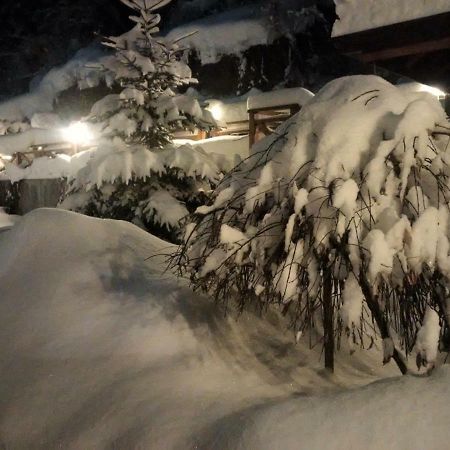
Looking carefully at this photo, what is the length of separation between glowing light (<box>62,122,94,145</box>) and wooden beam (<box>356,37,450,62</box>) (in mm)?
12090

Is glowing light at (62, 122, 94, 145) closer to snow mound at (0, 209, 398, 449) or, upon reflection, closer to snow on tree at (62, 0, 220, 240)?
snow on tree at (62, 0, 220, 240)

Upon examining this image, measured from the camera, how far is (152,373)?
3.04 metres

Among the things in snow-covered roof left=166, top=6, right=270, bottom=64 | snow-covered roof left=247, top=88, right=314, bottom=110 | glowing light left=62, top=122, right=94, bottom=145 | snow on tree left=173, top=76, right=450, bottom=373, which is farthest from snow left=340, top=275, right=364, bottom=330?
snow-covered roof left=166, top=6, right=270, bottom=64

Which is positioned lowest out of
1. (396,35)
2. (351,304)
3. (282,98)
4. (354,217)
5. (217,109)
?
(217,109)

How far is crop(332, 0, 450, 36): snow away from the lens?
4.16 meters

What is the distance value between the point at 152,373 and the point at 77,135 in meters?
15.2

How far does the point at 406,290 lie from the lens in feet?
9.61

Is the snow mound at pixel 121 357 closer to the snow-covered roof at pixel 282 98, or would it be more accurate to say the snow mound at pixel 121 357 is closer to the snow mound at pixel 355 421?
the snow mound at pixel 355 421

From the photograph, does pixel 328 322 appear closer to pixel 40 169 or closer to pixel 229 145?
pixel 229 145

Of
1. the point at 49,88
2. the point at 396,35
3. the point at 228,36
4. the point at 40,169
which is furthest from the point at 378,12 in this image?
the point at 49,88

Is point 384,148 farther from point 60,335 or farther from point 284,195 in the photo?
point 60,335

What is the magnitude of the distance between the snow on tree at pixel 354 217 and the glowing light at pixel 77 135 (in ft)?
43.7

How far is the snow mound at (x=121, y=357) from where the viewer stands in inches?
107

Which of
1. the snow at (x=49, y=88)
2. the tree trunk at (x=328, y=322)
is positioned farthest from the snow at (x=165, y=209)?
the snow at (x=49, y=88)
